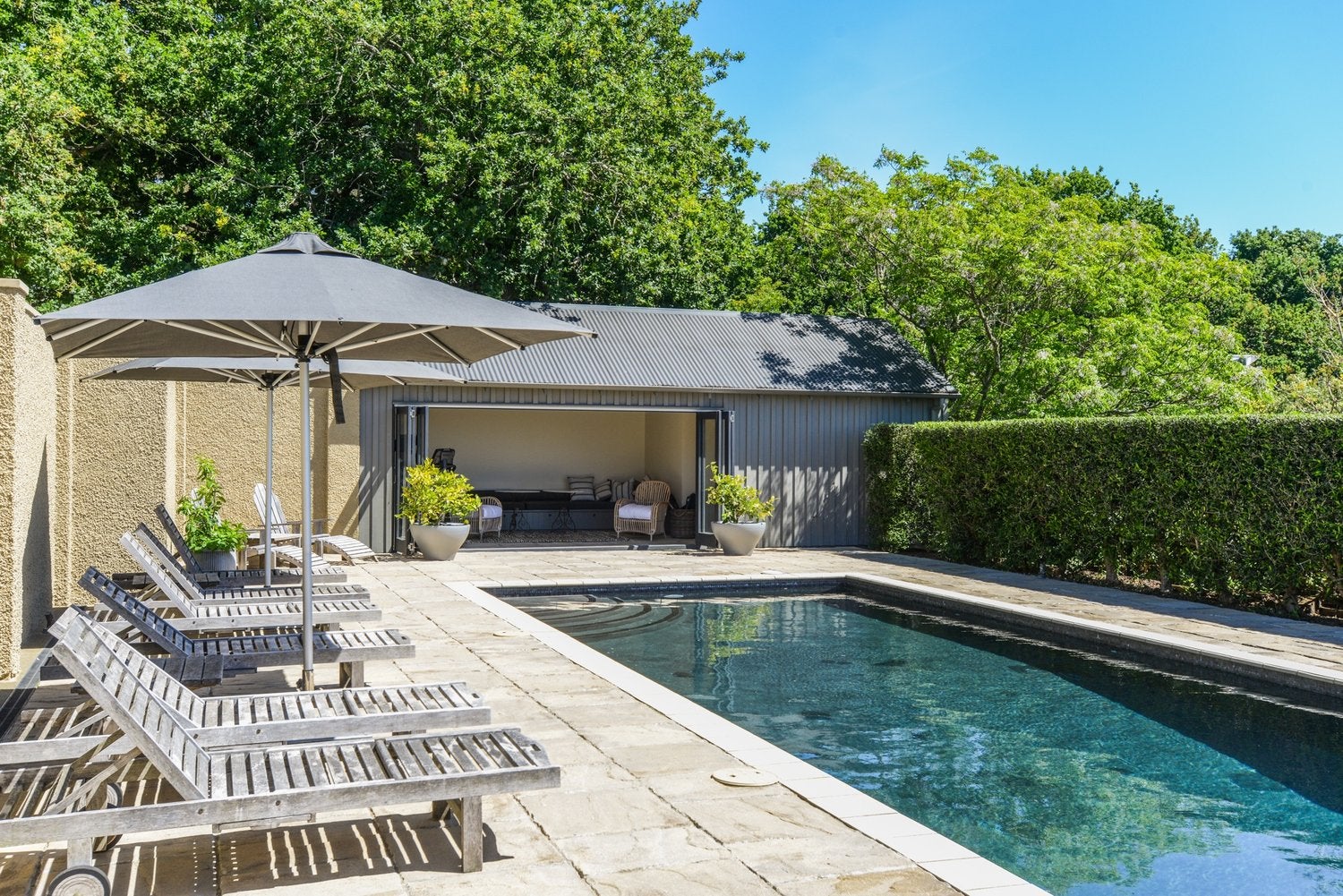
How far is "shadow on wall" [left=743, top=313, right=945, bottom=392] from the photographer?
59.4ft

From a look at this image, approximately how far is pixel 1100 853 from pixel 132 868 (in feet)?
12.8

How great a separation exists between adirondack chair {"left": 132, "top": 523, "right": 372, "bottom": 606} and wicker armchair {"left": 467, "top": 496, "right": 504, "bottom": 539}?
10.3 metres

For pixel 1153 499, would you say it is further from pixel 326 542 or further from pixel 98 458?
pixel 98 458

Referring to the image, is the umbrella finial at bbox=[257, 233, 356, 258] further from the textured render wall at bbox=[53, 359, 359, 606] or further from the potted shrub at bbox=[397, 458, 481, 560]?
the potted shrub at bbox=[397, 458, 481, 560]

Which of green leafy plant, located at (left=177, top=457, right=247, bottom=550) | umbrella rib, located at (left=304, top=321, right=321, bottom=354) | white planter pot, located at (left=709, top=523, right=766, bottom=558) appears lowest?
white planter pot, located at (left=709, top=523, right=766, bottom=558)

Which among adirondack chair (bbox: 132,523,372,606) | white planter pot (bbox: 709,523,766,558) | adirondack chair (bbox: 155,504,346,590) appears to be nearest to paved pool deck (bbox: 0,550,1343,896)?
adirondack chair (bbox: 132,523,372,606)

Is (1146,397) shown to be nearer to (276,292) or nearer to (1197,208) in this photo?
(276,292)

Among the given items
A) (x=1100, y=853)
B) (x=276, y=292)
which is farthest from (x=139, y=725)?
(x=1100, y=853)

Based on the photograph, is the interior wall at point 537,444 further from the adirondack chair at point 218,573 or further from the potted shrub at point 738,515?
the adirondack chair at point 218,573

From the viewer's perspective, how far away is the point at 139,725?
11.4 feet

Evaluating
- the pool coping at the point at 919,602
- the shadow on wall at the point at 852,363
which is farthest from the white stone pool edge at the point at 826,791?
the shadow on wall at the point at 852,363

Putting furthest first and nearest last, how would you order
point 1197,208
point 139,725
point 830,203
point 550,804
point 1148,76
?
point 1197,208
point 1148,76
point 830,203
point 550,804
point 139,725

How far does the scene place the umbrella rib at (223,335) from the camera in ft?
17.9

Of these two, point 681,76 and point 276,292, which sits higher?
point 681,76
